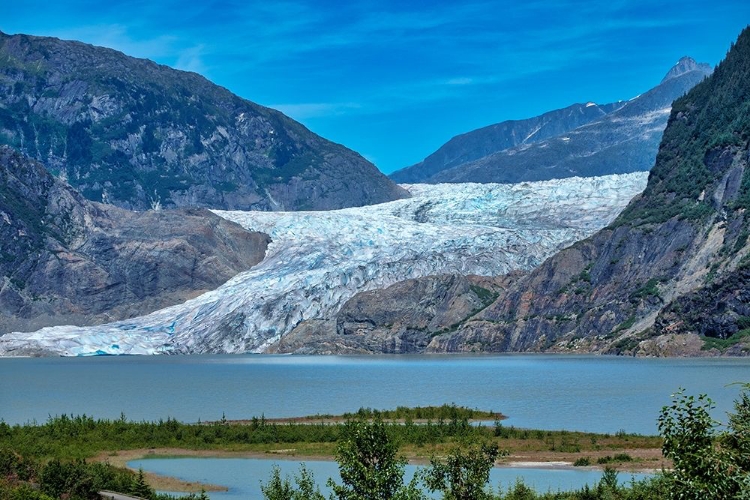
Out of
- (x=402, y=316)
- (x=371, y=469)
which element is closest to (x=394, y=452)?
(x=371, y=469)

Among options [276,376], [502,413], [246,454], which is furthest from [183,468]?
[276,376]

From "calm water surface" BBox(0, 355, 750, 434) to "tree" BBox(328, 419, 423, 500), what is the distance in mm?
35585

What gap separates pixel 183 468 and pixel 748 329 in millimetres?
98114

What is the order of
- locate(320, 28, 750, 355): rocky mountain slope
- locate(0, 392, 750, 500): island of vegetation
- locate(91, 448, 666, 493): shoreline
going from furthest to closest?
locate(320, 28, 750, 355): rocky mountain slope < locate(91, 448, 666, 493): shoreline < locate(0, 392, 750, 500): island of vegetation

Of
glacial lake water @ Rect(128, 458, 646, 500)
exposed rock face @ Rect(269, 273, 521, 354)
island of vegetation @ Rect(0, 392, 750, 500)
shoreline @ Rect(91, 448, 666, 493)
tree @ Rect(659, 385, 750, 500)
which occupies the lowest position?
glacial lake water @ Rect(128, 458, 646, 500)

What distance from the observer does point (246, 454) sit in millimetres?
54219

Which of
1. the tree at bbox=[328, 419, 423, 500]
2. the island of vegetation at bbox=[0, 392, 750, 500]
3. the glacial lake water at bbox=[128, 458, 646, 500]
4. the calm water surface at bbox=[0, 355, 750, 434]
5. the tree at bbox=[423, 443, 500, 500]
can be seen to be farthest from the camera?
the calm water surface at bbox=[0, 355, 750, 434]

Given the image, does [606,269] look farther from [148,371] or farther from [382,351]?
[148,371]

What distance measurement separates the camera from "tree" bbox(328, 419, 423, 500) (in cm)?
2367

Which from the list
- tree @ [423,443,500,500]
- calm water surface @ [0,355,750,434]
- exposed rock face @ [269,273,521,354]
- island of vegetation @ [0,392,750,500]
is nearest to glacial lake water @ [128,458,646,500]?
island of vegetation @ [0,392,750,500]

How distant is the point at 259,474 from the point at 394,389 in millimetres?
49021

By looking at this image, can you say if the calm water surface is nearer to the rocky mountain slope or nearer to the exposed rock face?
the rocky mountain slope

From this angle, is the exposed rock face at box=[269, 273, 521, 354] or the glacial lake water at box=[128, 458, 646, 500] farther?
the exposed rock face at box=[269, 273, 521, 354]

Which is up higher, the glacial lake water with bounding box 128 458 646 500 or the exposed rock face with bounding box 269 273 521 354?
the exposed rock face with bounding box 269 273 521 354
